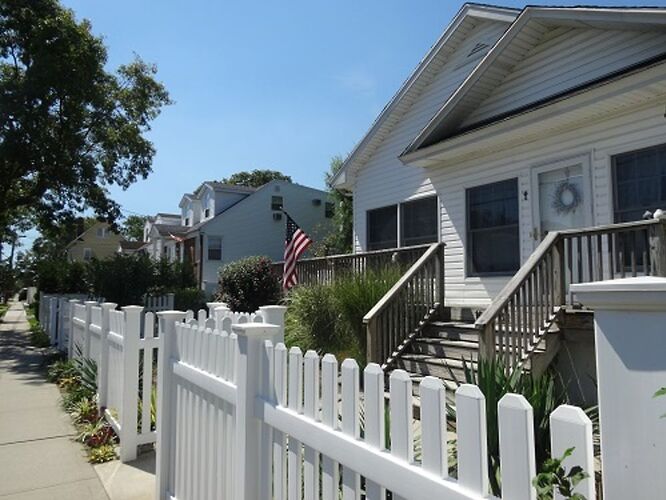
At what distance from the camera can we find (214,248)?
90.3ft

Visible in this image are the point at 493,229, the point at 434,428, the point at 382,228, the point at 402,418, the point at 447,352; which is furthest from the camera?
the point at 382,228

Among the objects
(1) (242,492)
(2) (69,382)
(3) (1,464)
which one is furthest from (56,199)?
(1) (242,492)

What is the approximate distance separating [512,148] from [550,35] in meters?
2.02

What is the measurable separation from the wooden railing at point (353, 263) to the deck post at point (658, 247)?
3.53 metres

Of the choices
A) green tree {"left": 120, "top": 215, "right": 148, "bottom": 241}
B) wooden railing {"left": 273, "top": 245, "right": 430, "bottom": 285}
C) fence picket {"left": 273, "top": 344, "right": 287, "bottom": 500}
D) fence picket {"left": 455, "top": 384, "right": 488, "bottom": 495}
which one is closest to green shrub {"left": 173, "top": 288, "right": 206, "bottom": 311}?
wooden railing {"left": 273, "top": 245, "right": 430, "bottom": 285}

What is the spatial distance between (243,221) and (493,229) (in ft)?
67.5

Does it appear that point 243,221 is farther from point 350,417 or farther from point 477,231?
point 350,417

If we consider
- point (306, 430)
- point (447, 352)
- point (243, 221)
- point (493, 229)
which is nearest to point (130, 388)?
point (306, 430)

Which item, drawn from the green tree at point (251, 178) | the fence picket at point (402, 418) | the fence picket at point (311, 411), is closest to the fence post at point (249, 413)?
the fence picket at point (311, 411)

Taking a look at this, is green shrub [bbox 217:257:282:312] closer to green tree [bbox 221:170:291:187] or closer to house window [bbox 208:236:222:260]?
house window [bbox 208:236:222:260]

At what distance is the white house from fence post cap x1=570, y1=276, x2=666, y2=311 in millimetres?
Answer: 5844

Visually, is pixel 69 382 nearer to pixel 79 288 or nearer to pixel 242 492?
pixel 242 492

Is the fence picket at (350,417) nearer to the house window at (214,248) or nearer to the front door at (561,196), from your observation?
the front door at (561,196)

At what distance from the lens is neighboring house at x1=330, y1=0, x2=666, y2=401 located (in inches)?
244
